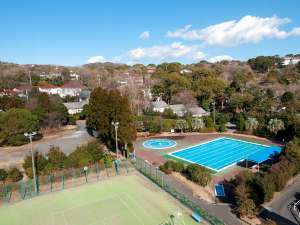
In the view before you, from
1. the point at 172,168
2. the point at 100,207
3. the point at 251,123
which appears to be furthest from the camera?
the point at 251,123

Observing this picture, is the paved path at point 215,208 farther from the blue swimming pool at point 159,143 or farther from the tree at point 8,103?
the tree at point 8,103

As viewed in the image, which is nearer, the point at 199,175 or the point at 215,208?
the point at 215,208

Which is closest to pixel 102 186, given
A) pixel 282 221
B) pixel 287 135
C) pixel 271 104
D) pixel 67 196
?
pixel 67 196

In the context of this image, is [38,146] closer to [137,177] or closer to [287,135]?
[137,177]

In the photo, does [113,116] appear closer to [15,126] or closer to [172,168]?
[172,168]

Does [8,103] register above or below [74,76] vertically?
below

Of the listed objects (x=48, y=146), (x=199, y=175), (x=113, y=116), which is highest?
(x=113, y=116)

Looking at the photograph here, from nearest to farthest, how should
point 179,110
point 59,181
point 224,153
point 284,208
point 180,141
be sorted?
1. point 284,208
2. point 59,181
3. point 224,153
4. point 180,141
5. point 179,110

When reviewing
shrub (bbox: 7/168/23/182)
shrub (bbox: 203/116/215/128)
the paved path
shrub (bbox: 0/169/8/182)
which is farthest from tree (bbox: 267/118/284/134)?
shrub (bbox: 0/169/8/182)

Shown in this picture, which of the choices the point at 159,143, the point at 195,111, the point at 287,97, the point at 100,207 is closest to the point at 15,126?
the point at 159,143
